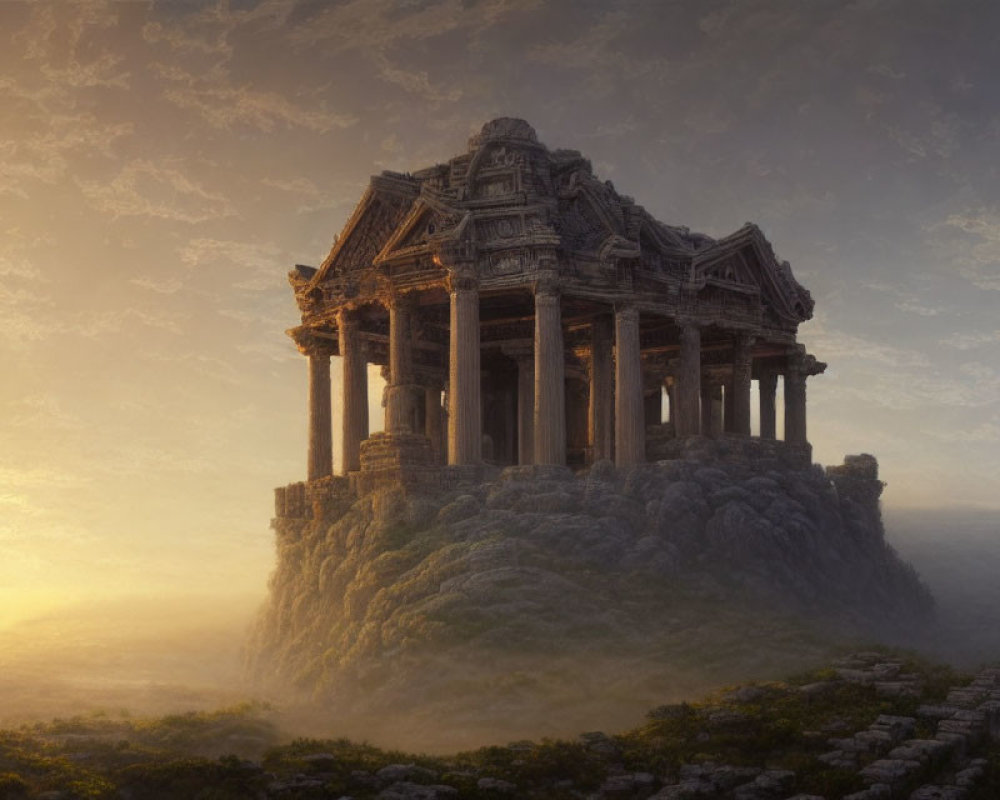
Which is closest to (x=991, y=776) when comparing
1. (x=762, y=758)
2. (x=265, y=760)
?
(x=762, y=758)

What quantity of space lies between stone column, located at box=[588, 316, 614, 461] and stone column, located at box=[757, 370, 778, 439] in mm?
12251

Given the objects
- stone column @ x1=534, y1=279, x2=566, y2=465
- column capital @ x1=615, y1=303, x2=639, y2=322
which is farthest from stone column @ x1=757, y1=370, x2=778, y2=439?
stone column @ x1=534, y1=279, x2=566, y2=465

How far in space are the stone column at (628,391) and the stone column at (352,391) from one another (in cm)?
1169

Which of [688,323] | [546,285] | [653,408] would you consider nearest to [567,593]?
[546,285]

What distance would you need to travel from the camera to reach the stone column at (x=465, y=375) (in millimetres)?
48375

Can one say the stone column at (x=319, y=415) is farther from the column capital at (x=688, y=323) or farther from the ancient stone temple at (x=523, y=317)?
the column capital at (x=688, y=323)

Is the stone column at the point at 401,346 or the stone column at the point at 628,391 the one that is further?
the stone column at the point at 401,346

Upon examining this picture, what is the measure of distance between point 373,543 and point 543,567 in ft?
23.5

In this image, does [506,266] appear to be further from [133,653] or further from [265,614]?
[133,653]

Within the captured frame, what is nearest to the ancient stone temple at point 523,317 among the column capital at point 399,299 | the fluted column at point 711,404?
the column capital at point 399,299

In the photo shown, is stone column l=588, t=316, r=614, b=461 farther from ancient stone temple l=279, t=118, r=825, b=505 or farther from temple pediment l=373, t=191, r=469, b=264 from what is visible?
temple pediment l=373, t=191, r=469, b=264

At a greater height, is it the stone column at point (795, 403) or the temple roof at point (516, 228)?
the temple roof at point (516, 228)

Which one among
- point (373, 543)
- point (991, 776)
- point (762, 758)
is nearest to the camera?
point (991, 776)

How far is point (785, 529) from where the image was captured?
155ft
